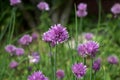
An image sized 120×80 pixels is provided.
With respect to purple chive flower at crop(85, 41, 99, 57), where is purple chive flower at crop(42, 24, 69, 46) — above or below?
above

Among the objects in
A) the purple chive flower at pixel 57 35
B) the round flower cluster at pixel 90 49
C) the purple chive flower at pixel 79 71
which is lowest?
the purple chive flower at pixel 79 71

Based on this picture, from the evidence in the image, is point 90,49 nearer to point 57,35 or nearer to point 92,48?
point 92,48

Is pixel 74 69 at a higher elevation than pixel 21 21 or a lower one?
higher

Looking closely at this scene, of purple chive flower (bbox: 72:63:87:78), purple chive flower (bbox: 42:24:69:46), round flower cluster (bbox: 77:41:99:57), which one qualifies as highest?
purple chive flower (bbox: 42:24:69:46)

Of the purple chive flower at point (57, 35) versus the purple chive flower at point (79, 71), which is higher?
the purple chive flower at point (57, 35)

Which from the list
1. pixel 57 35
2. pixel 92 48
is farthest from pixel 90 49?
pixel 57 35

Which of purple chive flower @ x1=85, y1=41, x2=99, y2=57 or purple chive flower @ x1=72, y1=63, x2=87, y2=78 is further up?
purple chive flower @ x1=85, y1=41, x2=99, y2=57

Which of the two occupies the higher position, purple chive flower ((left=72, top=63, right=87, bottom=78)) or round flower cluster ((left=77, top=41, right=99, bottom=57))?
A: round flower cluster ((left=77, top=41, right=99, bottom=57))

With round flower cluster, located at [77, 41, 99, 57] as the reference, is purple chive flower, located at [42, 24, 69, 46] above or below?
above

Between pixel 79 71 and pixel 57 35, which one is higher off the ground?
pixel 57 35

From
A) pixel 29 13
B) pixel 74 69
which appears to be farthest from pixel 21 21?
pixel 74 69

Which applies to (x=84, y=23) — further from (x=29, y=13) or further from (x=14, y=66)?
(x=14, y=66)
